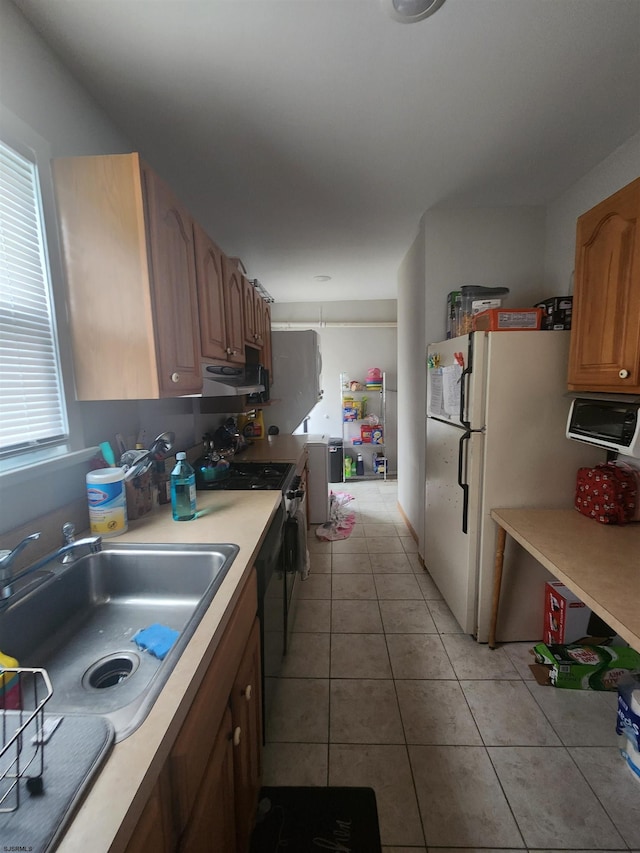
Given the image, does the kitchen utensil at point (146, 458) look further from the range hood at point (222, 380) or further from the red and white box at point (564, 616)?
the red and white box at point (564, 616)

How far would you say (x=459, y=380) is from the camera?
6.25ft

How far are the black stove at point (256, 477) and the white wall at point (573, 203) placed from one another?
6.70 ft

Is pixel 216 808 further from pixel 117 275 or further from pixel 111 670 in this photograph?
pixel 117 275

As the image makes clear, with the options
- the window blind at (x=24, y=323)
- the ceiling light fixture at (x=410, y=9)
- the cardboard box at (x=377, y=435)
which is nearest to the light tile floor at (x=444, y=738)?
the window blind at (x=24, y=323)

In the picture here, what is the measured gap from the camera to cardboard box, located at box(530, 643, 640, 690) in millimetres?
1665

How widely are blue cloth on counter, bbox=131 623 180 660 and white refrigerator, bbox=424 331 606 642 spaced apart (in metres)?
1.49

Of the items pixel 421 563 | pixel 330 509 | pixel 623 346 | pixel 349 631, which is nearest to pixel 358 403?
pixel 330 509

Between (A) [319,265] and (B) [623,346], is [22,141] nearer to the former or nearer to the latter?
(B) [623,346]

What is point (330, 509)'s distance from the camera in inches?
152

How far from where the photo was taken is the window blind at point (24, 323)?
1010 millimetres

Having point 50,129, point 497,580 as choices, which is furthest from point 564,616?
point 50,129

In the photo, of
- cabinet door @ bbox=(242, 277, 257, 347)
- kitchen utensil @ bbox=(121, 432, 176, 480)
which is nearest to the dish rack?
kitchen utensil @ bbox=(121, 432, 176, 480)

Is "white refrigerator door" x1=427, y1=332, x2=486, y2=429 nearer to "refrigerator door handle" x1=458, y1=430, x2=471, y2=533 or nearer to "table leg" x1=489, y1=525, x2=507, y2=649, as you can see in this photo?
"refrigerator door handle" x1=458, y1=430, x2=471, y2=533

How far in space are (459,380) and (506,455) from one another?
0.44 metres
